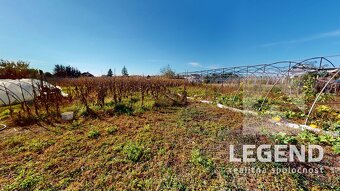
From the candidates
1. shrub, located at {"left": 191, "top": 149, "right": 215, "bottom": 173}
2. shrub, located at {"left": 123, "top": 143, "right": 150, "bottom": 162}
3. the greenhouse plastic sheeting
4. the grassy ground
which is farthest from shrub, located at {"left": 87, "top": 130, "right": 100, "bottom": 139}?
the greenhouse plastic sheeting

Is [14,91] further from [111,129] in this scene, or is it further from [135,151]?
[135,151]

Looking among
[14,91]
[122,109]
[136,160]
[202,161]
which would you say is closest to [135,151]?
[136,160]

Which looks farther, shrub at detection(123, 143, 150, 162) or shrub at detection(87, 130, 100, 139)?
shrub at detection(87, 130, 100, 139)

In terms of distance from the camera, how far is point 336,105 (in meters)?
5.77

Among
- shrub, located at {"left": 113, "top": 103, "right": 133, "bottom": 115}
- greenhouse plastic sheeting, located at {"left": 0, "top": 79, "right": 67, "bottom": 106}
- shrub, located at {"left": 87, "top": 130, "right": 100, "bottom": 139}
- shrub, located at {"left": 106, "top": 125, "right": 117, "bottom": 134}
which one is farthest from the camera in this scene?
greenhouse plastic sheeting, located at {"left": 0, "top": 79, "right": 67, "bottom": 106}

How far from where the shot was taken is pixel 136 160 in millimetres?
2578

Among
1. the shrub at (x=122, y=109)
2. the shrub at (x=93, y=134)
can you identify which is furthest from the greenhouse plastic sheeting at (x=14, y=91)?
the shrub at (x=93, y=134)

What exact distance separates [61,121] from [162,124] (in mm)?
2987

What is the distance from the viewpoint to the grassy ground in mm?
2035

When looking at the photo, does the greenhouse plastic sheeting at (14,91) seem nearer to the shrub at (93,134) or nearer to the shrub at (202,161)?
the shrub at (93,134)

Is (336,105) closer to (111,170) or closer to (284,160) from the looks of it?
(284,160)

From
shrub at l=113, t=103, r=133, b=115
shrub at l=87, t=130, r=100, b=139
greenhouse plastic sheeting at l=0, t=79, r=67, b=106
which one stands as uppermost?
greenhouse plastic sheeting at l=0, t=79, r=67, b=106

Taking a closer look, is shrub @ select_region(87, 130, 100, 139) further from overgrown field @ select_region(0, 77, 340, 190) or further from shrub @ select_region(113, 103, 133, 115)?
shrub @ select_region(113, 103, 133, 115)

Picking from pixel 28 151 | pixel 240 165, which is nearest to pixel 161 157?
Answer: pixel 240 165
